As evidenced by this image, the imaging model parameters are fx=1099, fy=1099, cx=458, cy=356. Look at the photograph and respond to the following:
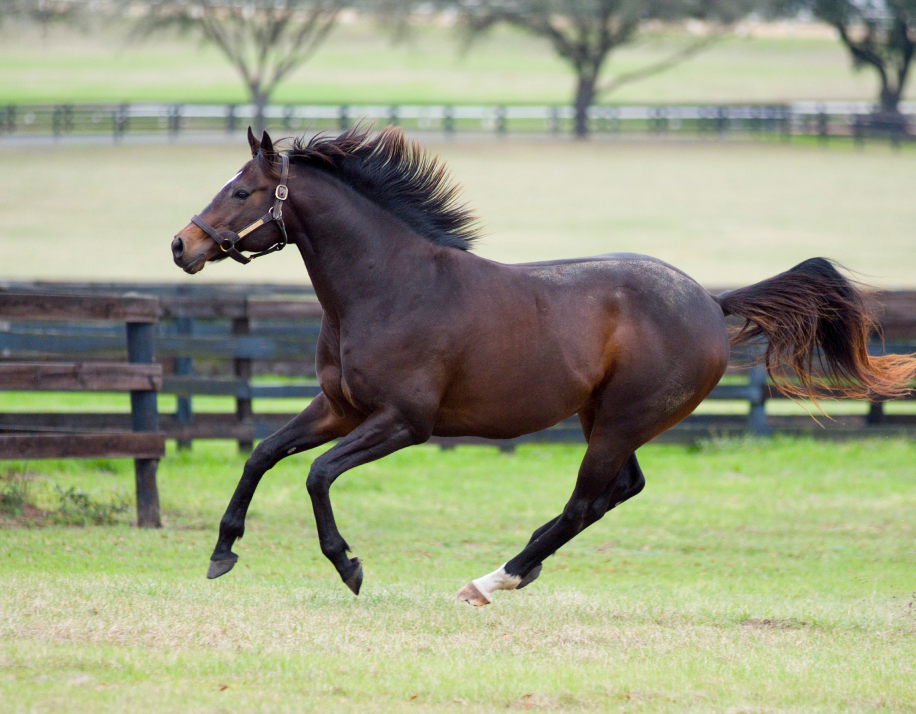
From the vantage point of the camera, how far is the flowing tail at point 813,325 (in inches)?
250

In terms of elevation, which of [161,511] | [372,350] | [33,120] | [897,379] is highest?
[33,120]

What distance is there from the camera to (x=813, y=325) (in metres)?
6.32

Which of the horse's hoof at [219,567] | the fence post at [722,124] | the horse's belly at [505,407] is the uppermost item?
the fence post at [722,124]

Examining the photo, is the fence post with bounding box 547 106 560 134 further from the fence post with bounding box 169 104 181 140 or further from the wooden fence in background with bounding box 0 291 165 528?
the wooden fence in background with bounding box 0 291 165 528

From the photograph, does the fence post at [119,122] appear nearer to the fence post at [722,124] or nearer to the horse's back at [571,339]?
the fence post at [722,124]

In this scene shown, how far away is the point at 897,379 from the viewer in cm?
645

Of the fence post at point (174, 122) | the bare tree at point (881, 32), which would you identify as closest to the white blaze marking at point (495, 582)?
the fence post at point (174, 122)

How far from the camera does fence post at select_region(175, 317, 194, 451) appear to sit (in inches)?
419

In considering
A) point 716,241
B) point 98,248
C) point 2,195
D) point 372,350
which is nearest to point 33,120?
point 2,195

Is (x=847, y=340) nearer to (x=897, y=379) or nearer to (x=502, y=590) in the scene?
(x=897, y=379)

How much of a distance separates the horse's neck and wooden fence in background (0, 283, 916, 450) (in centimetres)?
462

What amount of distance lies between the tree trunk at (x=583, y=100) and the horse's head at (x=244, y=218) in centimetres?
4379

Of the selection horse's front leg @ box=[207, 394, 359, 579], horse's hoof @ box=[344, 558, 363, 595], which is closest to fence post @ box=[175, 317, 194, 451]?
horse's front leg @ box=[207, 394, 359, 579]

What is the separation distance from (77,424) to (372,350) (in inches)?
209
